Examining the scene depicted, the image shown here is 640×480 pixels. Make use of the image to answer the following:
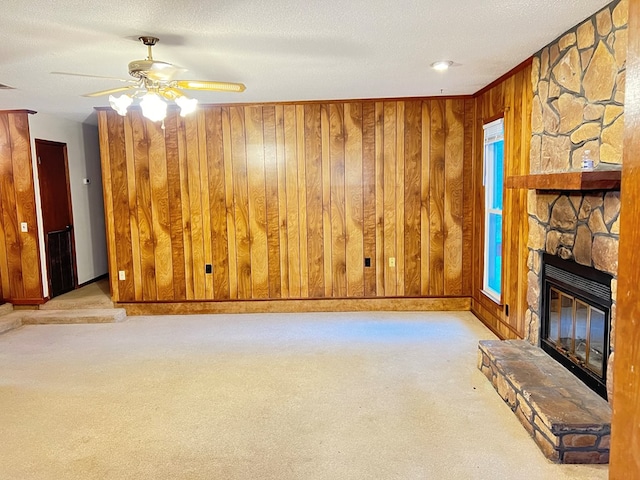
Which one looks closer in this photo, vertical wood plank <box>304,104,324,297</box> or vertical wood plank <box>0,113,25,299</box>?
vertical wood plank <box>304,104,324,297</box>

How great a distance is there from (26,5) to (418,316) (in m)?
4.37

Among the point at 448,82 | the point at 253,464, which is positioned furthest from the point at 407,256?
the point at 253,464

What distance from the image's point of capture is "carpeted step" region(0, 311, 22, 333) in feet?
16.2

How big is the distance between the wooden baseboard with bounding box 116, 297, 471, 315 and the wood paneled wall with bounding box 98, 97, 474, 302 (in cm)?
8

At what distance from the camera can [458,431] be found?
8.88 feet

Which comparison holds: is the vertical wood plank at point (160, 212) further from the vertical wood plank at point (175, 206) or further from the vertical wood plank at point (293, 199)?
the vertical wood plank at point (293, 199)

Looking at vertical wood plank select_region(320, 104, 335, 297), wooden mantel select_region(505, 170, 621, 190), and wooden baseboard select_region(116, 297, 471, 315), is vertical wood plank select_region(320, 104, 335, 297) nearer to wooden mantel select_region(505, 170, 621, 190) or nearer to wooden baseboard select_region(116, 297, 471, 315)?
wooden baseboard select_region(116, 297, 471, 315)

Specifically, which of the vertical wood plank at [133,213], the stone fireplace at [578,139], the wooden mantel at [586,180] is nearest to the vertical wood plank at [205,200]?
the vertical wood plank at [133,213]

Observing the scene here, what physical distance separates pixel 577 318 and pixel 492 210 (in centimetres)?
197

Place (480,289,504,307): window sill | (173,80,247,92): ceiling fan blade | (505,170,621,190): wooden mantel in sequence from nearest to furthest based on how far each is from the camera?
(505,170,621,190): wooden mantel → (173,80,247,92): ceiling fan blade → (480,289,504,307): window sill

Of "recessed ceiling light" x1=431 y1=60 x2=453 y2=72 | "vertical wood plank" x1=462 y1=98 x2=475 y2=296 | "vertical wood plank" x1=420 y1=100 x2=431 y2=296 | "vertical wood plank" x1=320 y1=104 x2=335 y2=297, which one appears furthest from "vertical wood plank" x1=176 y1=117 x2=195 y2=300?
"vertical wood plank" x1=462 y1=98 x2=475 y2=296

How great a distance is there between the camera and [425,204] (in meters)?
5.25

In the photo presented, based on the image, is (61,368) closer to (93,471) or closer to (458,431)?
(93,471)

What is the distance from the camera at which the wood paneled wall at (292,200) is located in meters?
5.20
